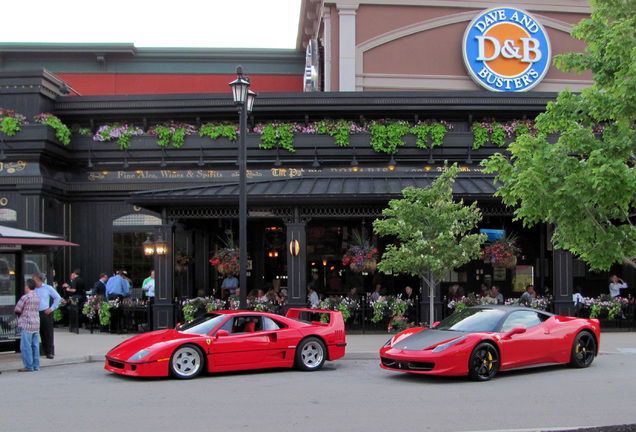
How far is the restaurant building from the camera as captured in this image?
57.3 feet

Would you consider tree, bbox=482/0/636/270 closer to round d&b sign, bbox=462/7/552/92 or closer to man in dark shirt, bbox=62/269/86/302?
man in dark shirt, bbox=62/269/86/302

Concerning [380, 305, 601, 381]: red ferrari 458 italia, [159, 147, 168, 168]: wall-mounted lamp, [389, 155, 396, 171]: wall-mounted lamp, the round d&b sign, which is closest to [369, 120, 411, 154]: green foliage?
[389, 155, 396, 171]: wall-mounted lamp

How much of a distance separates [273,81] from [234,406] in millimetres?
22325

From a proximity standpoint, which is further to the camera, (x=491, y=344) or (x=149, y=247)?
(x=149, y=247)

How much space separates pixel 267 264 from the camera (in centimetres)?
2180

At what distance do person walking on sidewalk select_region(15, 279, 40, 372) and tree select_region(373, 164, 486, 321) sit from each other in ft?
23.0

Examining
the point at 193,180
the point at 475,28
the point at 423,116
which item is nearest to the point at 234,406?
the point at 193,180

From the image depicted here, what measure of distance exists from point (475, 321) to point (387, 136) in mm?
11021

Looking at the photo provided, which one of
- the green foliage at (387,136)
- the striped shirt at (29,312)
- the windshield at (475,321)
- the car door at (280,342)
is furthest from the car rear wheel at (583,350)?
the green foliage at (387,136)

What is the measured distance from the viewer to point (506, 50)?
23.2m

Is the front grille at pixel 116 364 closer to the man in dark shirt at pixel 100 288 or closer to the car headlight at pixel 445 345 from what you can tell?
the car headlight at pixel 445 345

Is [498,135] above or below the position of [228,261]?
above

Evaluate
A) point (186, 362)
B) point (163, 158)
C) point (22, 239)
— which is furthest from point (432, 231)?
point (163, 158)

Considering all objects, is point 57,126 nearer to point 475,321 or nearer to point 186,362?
point 186,362
